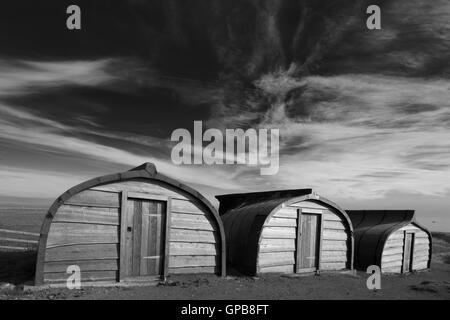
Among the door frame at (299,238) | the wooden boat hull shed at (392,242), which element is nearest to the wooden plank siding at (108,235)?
the door frame at (299,238)

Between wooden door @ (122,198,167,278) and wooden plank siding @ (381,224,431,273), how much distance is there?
40.9ft

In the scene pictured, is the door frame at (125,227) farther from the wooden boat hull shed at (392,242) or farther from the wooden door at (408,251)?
the wooden door at (408,251)

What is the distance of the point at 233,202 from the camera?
20469 mm

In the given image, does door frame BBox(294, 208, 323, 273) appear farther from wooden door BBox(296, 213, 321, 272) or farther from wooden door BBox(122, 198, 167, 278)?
wooden door BBox(122, 198, 167, 278)

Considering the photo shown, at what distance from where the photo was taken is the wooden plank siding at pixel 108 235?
400 inches

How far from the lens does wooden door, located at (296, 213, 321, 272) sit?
15.3 m

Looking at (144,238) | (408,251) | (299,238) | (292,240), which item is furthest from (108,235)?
(408,251)

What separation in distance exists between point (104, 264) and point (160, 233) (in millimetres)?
1940

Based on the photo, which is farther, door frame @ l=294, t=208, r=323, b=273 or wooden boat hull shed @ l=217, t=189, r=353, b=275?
door frame @ l=294, t=208, r=323, b=273

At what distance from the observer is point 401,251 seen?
20.2m

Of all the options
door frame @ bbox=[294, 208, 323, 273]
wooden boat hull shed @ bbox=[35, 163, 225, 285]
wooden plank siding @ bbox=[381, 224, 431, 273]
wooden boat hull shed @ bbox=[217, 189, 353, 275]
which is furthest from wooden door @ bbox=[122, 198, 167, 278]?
wooden plank siding @ bbox=[381, 224, 431, 273]

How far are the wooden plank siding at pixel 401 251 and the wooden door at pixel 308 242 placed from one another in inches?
206
